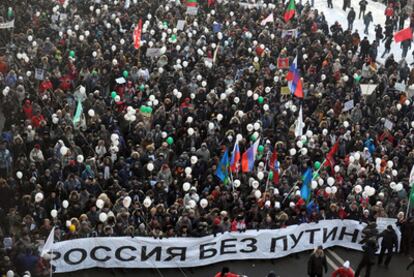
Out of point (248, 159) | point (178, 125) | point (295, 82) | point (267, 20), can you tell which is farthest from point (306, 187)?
point (267, 20)

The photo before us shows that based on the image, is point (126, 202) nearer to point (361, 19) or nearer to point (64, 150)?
point (64, 150)

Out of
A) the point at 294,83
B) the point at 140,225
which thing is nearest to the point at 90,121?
the point at 140,225

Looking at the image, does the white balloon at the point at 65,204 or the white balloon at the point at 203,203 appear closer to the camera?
the white balloon at the point at 65,204

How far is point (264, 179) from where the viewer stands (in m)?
19.5

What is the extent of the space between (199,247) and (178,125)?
214 inches

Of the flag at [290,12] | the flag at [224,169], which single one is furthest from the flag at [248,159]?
the flag at [290,12]

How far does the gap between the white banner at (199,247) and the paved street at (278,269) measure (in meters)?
0.15

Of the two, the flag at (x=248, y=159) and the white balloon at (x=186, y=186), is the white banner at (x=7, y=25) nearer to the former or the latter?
the white balloon at (x=186, y=186)

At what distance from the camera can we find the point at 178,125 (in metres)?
21.6

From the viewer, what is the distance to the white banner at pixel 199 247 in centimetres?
A: 1630

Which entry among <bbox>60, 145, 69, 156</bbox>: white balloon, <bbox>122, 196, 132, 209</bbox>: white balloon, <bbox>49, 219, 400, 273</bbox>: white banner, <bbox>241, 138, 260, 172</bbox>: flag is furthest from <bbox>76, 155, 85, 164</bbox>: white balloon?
<bbox>241, 138, 260, 172</bbox>: flag

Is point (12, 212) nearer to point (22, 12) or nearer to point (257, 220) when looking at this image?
point (257, 220)

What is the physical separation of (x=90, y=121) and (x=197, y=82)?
4.64 meters

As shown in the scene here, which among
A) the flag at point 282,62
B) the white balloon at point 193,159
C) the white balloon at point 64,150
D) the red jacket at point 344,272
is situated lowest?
the red jacket at point 344,272
